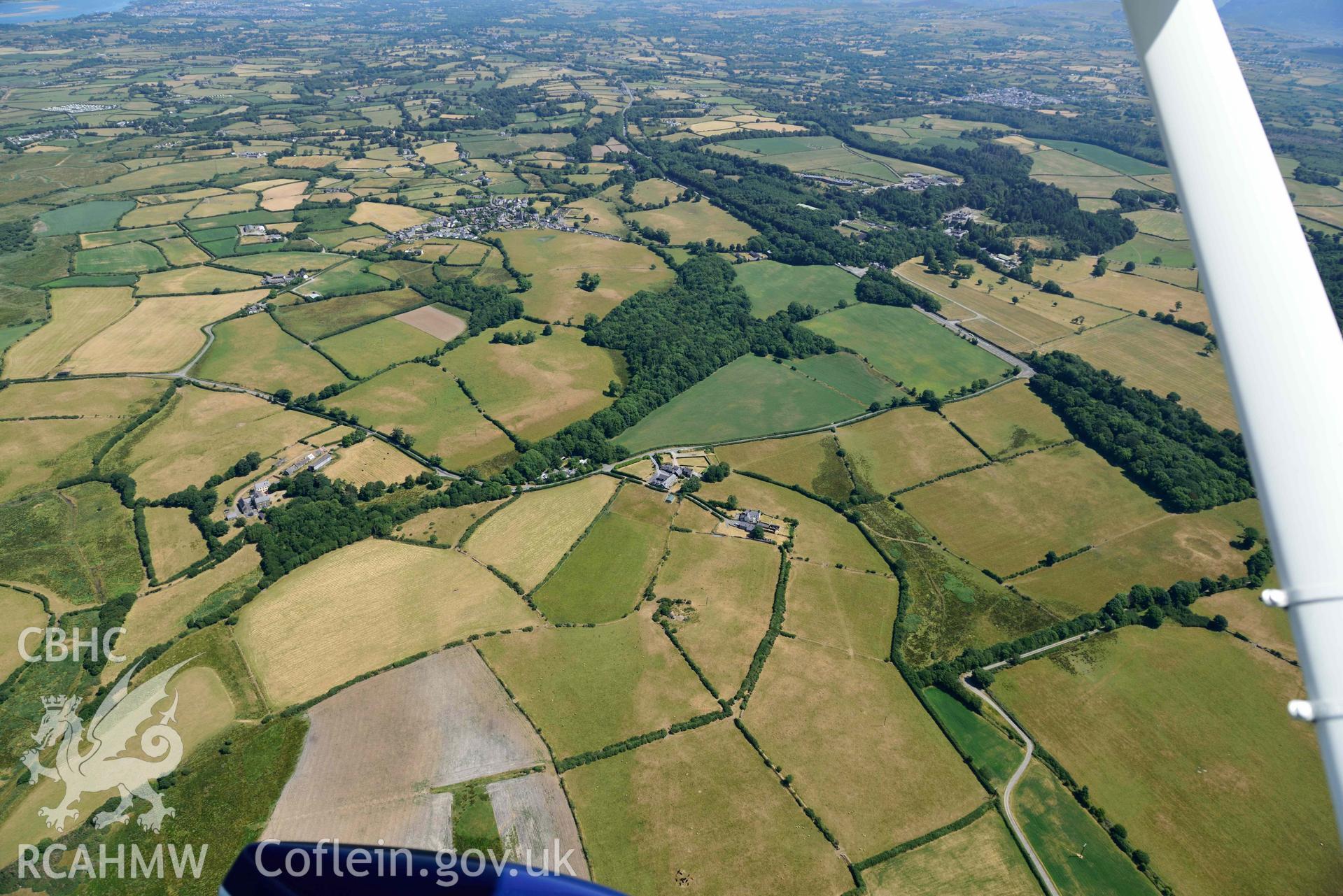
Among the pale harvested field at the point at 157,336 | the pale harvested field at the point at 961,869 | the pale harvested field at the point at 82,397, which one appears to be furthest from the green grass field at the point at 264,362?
the pale harvested field at the point at 961,869

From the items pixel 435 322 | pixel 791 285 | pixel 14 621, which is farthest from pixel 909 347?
pixel 14 621

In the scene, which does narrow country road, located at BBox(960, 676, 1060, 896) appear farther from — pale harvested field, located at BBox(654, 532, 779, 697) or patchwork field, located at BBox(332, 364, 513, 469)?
patchwork field, located at BBox(332, 364, 513, 469)

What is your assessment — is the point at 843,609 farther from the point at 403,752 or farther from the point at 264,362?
the point at 264,362

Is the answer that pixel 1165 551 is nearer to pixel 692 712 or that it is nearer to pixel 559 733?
pixel 692 712

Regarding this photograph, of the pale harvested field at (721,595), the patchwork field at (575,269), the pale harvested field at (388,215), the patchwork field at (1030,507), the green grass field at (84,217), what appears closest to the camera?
the pale harvested field at (721,595)

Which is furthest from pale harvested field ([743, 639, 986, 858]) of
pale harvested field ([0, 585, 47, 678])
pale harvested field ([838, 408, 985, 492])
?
pale harvested field ([0, 585, 47, 678])

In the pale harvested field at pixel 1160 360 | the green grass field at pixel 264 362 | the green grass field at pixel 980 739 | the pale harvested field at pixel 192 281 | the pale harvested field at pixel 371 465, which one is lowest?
the green grass field at pixel 980 739

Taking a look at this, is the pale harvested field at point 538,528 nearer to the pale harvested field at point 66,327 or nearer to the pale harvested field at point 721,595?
the pale harvested field at point 721,595
